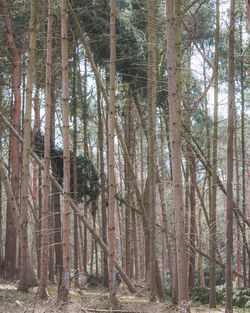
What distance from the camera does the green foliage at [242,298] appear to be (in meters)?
9.37

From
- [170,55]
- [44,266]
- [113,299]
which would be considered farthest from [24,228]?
[170,55]

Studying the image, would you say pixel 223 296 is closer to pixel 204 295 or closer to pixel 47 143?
pixel 204 295

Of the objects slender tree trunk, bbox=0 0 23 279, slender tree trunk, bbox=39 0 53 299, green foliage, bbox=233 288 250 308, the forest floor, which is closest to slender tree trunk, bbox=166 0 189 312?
the forest floor

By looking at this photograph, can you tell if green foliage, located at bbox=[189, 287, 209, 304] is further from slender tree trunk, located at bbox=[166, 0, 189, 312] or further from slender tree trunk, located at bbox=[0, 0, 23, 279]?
slender tree trunk, located at bbox=[0, 0, 23, 279]

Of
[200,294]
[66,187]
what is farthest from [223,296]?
[66,187]

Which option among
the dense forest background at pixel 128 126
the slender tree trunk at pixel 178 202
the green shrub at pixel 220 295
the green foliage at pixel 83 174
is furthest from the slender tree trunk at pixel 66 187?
the green shrub at pixel 220 295

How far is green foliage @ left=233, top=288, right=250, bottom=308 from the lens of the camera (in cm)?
937

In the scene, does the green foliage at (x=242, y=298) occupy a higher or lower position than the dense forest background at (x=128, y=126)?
lower

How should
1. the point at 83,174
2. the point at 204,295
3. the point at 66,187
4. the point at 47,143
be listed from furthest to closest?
the point at 83,174 → the point at 204,295 → the point at 47,143 → the point at 66,187

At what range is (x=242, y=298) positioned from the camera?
9.55 metres

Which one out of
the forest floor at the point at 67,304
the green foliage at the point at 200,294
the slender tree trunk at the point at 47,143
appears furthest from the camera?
the green foliage at the point at 200,294

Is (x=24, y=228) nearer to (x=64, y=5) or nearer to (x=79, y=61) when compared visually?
(x=64, y=5)

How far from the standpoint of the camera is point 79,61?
1248cm

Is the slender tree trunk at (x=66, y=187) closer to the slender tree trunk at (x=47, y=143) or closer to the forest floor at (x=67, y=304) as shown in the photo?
the forest floor at (x=67, y=304)
